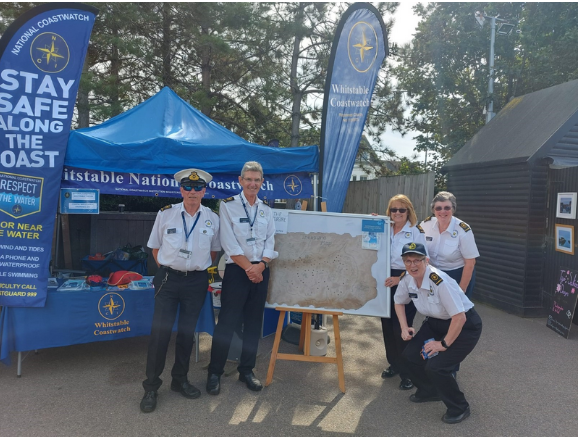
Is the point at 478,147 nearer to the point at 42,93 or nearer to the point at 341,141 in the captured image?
the point at 341,141

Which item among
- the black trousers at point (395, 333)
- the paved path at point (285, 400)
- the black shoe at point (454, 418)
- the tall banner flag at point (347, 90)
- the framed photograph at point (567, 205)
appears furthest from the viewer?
the framed photograph at point (567, 205)

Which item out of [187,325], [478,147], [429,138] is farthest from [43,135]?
[429,138]

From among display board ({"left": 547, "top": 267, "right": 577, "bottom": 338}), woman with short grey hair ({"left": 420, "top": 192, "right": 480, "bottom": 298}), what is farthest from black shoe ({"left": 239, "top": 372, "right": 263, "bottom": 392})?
display board ({"left": 547, "top": 267, "right": 577, "bottom": 338})

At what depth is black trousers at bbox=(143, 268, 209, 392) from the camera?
12.3 feet

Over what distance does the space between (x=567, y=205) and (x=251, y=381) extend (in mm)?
5068

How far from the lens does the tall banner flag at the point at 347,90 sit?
5.26 m

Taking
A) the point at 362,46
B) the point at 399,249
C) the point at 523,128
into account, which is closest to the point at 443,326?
the point at 399,249

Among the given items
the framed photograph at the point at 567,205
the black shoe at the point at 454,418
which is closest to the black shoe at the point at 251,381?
the black shoe at the point at 454,418

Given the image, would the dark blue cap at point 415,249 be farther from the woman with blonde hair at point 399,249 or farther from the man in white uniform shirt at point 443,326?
the woman with blonde hair at point 399,249

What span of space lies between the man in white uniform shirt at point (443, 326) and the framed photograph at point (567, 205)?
3629mm

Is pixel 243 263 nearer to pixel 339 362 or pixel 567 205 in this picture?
pixel 339 362

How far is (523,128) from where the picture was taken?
7582mm

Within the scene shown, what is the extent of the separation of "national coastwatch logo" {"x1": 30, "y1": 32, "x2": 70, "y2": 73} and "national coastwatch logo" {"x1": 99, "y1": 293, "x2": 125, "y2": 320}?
225cm

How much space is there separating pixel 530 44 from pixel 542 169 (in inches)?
241
